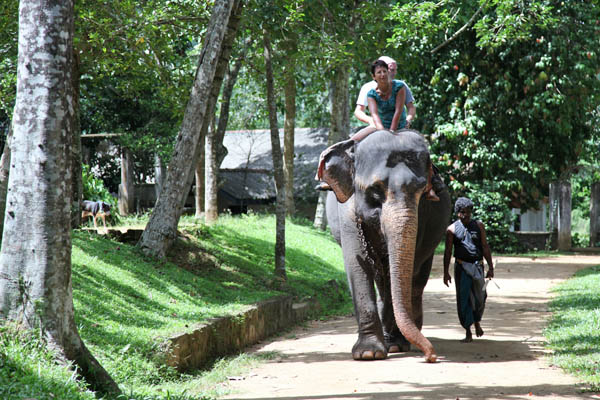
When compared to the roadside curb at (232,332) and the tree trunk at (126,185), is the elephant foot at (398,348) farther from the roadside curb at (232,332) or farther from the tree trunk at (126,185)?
the tree trunk at (126,185)

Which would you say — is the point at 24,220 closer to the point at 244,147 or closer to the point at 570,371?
the point at 570,371

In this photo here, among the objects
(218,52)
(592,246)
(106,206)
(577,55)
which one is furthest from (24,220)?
(592,246)

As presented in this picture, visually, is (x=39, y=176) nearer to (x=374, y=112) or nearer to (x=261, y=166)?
(x=374, y=112)

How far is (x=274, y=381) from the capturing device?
693cm

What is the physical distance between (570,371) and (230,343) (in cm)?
397

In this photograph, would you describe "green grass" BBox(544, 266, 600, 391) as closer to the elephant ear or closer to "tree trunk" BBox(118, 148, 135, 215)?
the elephant ear

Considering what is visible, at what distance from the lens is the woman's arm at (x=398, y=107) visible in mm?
8250

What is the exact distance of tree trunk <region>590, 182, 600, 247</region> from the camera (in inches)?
1108

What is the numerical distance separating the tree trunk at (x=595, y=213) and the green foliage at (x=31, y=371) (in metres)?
26.4

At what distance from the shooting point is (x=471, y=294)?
347 inches

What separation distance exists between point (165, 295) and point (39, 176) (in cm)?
464

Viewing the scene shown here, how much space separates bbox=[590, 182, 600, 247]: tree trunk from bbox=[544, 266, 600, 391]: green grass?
550 inches

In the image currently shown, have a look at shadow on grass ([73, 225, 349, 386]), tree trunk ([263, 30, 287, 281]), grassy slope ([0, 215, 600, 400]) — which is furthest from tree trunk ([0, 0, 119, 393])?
tree trunk ([263, 30, 287, 281])

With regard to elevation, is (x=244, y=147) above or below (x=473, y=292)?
above
